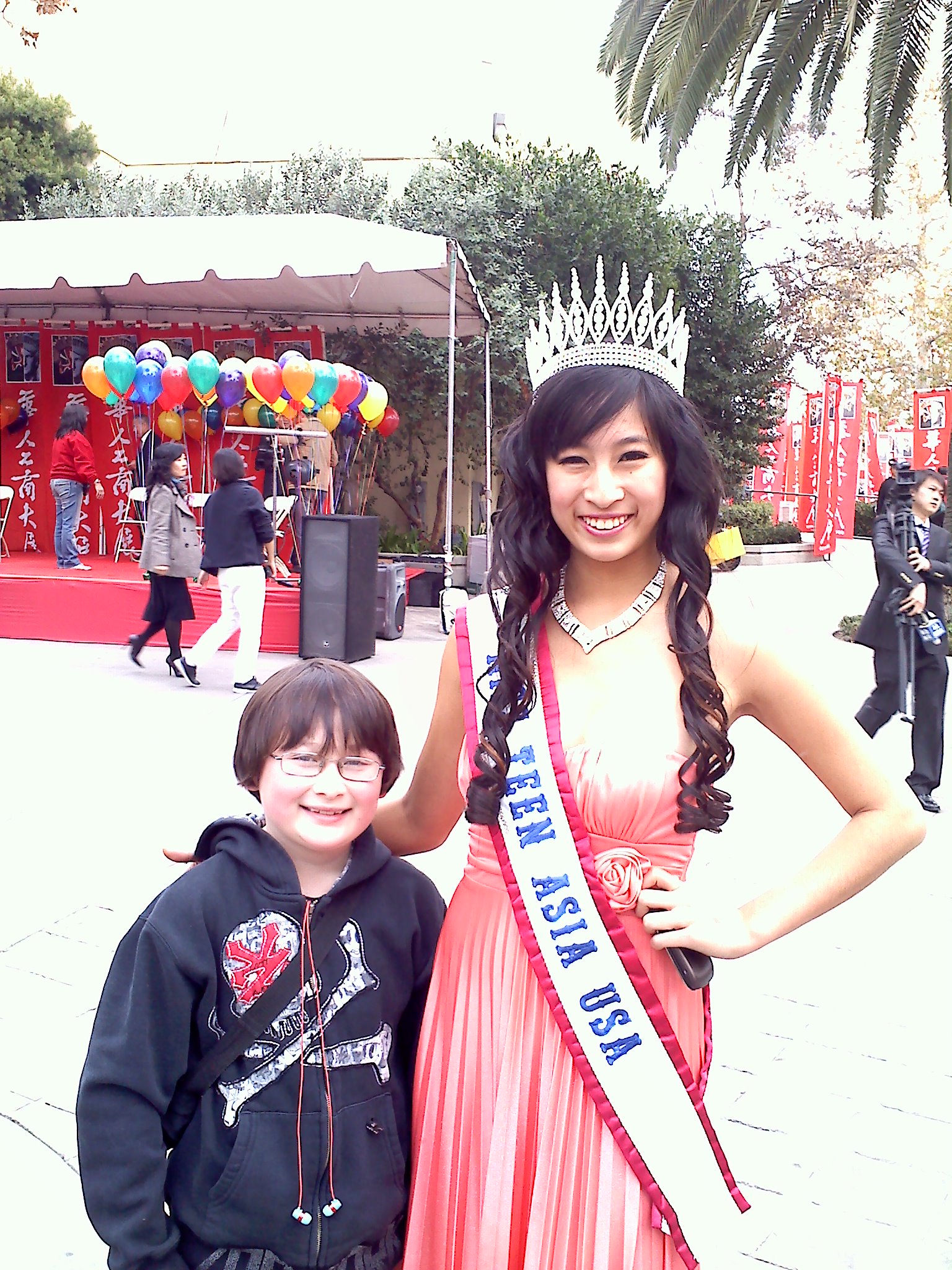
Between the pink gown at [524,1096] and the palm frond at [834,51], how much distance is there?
8235 millimetres

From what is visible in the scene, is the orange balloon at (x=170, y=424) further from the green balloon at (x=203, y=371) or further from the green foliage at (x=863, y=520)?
the green foliage at (x=863, y=520)

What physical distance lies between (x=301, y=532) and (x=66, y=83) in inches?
659

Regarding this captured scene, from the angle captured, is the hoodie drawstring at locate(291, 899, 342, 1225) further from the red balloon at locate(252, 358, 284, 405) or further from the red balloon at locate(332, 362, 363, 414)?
the red balloon at locate(332, 362, 363, 414)

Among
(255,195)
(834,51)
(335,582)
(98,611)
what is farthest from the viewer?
(255,195)

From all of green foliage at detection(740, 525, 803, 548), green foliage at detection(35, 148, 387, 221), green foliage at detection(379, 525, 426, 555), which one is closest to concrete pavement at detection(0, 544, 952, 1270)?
green foliage at detection(379, 525, 426, 555)

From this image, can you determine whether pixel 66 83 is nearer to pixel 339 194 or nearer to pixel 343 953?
pixel 339 194

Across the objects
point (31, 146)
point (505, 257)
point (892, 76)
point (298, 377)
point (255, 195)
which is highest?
point (31, 146)

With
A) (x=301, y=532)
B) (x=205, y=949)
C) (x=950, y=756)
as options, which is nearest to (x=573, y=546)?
(x=205, y=949)

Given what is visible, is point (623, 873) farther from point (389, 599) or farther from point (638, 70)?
point (389, 599)

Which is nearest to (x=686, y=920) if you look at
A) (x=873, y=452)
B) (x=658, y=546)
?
(x=658, y=546)

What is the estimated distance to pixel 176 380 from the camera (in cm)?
1144

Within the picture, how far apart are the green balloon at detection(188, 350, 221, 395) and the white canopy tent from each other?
0.73 meters

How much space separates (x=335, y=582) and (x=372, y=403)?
11.8 ft

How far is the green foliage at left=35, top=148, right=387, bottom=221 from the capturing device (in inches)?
682
